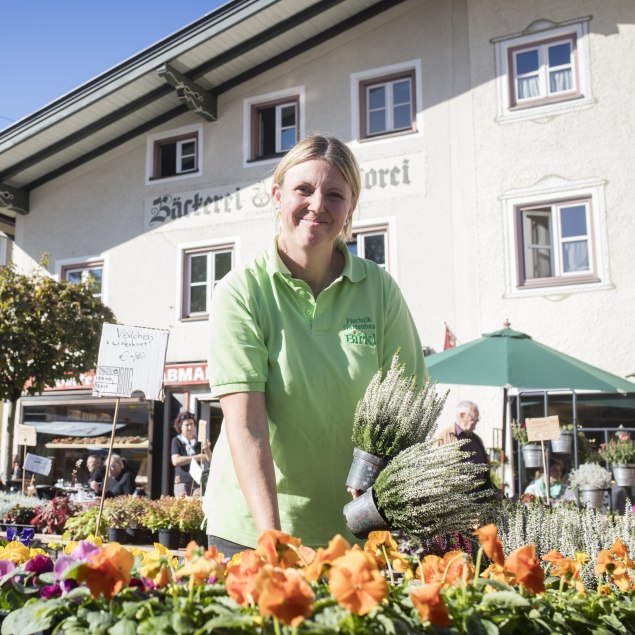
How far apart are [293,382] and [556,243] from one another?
10442mm

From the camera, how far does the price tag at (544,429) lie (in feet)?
22.5

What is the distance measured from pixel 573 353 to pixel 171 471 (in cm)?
678

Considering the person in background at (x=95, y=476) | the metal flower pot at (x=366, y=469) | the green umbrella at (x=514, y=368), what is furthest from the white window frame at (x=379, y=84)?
the metal flower pot at (x=366, y=469)

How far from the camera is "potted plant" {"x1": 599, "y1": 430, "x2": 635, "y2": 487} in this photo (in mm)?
9312

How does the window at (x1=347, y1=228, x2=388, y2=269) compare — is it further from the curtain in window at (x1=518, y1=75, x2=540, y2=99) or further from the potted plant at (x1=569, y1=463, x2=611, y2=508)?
the potted plant at (x1=569, y1=463, x2=611, y2=508)

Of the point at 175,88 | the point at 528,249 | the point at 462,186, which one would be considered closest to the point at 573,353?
the point at 528,249

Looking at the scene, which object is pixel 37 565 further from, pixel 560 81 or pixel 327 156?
pixel 560 81

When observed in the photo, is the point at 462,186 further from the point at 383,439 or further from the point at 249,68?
the point at 383,439

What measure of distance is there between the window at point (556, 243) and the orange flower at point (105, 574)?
10788mm

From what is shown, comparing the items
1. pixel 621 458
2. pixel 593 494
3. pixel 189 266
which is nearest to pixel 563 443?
pixel 621 458

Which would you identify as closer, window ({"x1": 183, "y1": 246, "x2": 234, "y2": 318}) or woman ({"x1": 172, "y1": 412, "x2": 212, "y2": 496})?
woman ({"x1": 172, "y1": 412, "x2": 212, "y2": 496})

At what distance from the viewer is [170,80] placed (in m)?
13.4

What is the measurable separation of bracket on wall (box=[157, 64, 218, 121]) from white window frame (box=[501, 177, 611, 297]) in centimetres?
550

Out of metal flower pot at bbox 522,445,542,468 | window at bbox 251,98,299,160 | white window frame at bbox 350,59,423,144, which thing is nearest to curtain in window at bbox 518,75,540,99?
white window frame at bbox 350,59,423,144
